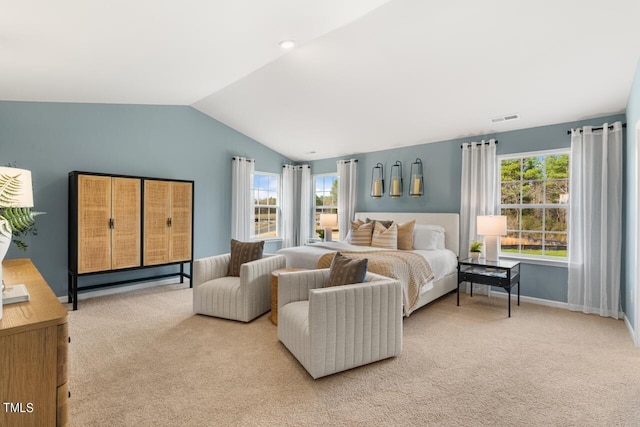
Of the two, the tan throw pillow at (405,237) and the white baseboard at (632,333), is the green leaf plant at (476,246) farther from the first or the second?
the white baseboard at (632,333)

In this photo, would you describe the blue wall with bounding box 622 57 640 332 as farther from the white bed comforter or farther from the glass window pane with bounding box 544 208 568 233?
the white bed comforter

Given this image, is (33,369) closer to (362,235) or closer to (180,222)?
(180,222)

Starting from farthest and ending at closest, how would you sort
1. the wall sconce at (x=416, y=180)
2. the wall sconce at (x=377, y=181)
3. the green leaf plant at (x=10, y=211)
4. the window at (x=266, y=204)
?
the window at (x=266, y=204) < the wall sconce at (x=377, y=181) < the wall sconce at (x=416, y=180) < the green leaf plant at (x=10, y=211)

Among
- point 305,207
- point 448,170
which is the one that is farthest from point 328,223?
point 448,170

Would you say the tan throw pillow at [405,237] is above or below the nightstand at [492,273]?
above

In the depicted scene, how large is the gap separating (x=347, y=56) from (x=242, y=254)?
2.47m

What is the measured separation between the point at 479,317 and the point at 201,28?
4.01 m

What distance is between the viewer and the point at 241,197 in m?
5.92

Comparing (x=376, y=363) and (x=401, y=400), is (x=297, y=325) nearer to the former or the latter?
(x=376, y=363)

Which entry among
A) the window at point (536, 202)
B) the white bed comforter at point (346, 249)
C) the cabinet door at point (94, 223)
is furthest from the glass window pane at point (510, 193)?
the cabinet door at point (94, 223)

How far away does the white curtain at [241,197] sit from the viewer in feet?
19.2

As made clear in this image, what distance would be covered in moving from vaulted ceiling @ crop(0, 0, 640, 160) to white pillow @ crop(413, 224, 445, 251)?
4.79 ft

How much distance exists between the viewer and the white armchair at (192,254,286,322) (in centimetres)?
342

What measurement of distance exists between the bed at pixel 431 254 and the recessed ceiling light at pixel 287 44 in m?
2.31
